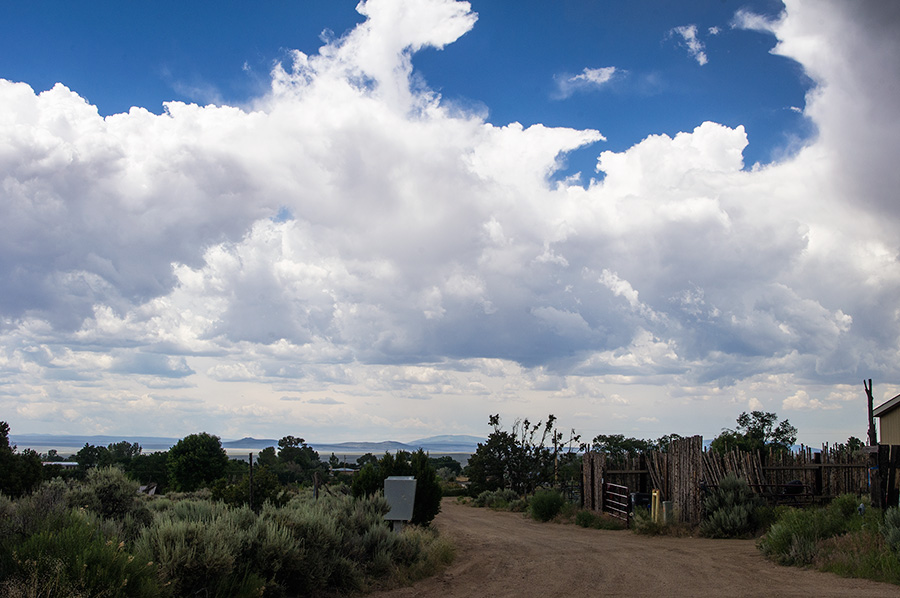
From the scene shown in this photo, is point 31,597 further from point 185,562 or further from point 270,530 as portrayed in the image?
point 270,530

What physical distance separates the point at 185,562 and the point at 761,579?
8877 millimetres

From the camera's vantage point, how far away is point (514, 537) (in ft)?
59.0

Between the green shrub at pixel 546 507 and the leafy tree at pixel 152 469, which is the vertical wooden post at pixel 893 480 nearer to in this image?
the green shrub at pixel 546 507

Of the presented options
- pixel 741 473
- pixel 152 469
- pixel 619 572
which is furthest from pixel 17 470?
pixel 152 469

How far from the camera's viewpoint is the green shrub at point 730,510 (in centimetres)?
1681

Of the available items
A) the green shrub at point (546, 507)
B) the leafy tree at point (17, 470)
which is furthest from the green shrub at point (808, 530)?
the leafy tree at point (17, 470)

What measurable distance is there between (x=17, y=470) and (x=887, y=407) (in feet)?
112

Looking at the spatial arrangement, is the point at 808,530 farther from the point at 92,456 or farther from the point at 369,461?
the point at 92,456

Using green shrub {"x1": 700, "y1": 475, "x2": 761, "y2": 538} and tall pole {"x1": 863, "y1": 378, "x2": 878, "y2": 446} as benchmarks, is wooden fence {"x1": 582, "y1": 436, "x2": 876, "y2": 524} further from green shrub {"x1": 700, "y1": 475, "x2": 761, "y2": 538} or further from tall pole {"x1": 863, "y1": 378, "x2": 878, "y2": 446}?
tall pole {"x1": 863, "y1": 378, "x2": 878, "y2": 446}

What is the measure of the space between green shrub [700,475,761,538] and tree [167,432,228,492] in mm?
33023

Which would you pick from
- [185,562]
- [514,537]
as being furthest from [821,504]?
[185,562]

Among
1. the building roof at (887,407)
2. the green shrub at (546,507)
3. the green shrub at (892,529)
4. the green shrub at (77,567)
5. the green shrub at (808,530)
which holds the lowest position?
the green shrub at (546,507)

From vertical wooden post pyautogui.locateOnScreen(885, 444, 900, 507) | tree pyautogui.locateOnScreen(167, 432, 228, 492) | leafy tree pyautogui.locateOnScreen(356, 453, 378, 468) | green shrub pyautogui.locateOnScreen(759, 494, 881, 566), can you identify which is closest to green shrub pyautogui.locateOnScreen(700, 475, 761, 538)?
green shrub pyautogui.locateOnScreen(759, 494, 881, 566)

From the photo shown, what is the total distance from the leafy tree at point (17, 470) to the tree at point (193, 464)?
1756 centimetres
